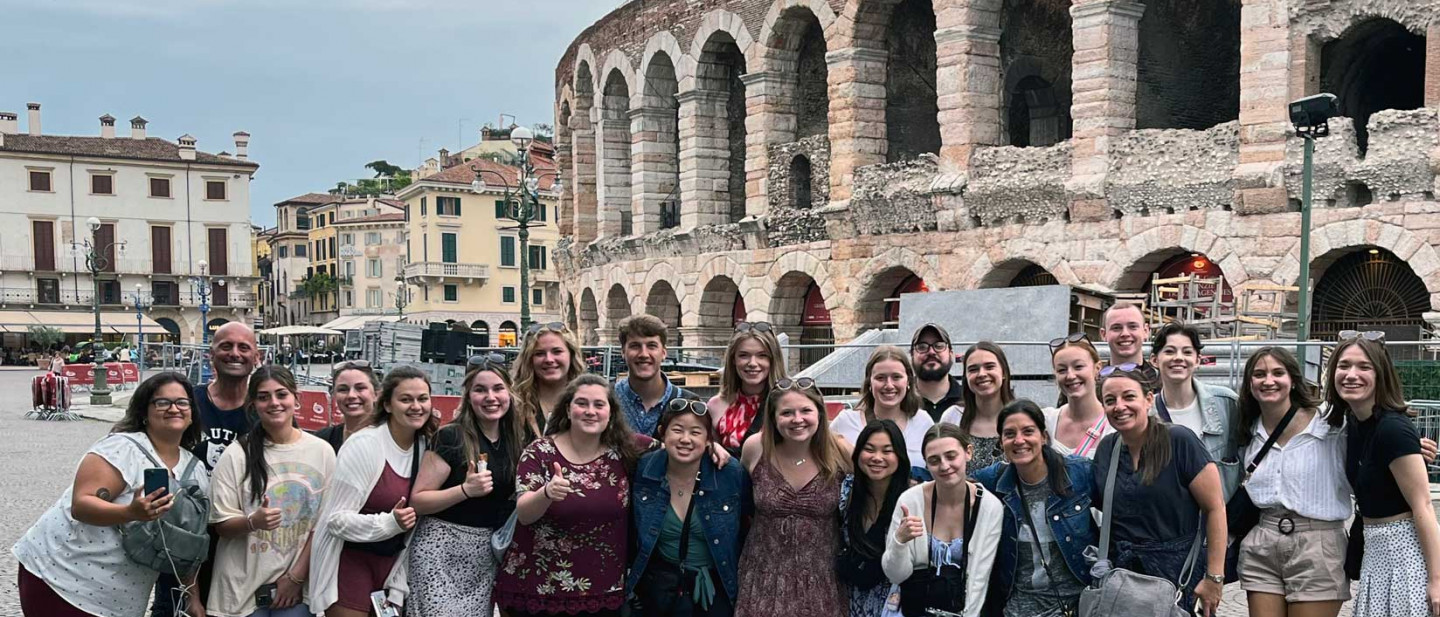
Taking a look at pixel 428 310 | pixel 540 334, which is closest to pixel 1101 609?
pixel 540 334

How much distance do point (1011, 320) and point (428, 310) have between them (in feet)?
189

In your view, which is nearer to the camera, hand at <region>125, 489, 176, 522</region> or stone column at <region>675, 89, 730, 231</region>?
hand at <region>125, 489, 176, 522</region>

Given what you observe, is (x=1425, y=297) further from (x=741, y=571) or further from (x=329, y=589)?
(x=329, y=589)

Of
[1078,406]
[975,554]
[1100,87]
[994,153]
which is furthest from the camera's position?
[994,153]

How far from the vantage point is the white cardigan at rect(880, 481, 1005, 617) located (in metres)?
5.01

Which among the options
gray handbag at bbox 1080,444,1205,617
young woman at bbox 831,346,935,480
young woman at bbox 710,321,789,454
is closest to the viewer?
gray handbag at bbox 1080,444,1205,617

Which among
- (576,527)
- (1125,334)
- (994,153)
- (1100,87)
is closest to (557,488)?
(576,527)

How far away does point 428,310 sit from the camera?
70.4 meters

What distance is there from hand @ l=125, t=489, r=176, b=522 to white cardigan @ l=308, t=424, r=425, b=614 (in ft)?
2.03

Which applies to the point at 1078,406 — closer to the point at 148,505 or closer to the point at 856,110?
the point at 148,505

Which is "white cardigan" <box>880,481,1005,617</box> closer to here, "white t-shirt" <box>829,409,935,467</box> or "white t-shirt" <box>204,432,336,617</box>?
"white t-shirt" <box>829,409,935,467</box>

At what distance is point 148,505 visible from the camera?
4.84m

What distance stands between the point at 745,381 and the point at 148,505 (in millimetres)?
2515

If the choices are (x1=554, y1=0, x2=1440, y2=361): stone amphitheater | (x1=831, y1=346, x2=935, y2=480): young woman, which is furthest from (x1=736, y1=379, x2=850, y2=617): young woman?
(x1=554, y1=0, x2=1440, y2=361): stone amphitheater
